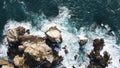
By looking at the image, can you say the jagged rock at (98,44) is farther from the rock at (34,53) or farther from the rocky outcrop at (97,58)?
the rock at (34,53)

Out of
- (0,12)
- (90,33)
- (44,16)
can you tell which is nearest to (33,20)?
(44,16)

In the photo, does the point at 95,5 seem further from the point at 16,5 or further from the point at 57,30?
the point at 16,5

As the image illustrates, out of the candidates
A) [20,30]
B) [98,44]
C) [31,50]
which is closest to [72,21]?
[98,44]

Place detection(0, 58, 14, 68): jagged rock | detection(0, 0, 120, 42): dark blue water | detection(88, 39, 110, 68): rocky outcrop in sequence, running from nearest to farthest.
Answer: detection(0, 58, 14, 68): jagged rock → detection(88, 39, 110, 68): rocky outcrop → detection(0, 0, 120, 42): dark blue water

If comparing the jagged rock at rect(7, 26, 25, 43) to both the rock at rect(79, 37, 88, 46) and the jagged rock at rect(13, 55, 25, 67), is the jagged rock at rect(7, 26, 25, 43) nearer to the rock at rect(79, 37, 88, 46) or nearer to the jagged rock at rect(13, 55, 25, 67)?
the jagged rock at rect(13, 55, 25, 67)

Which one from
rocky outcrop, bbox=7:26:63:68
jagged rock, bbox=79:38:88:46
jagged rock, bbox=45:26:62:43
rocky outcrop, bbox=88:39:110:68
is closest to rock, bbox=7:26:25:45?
rocky outcrop, bbox=7:26:63:68

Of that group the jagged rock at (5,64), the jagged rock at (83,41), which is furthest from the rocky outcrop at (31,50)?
the jagged rock at (83,41)

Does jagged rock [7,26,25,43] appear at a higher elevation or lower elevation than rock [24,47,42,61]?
higher
